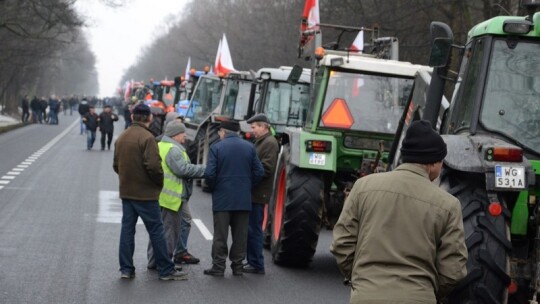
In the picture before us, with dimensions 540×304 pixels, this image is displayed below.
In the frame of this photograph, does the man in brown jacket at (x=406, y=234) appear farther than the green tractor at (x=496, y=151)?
No

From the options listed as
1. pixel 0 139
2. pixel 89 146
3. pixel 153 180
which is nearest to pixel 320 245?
pixel 153 180

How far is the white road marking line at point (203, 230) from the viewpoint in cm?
1501

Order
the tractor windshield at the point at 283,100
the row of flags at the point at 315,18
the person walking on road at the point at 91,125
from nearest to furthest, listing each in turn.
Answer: the row of flags at the point at 315,18
the tractor windshield at the point at 283,100
the person walking on road at the point at 91,125

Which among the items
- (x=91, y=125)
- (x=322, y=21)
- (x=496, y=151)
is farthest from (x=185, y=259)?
(x=322, y=21)

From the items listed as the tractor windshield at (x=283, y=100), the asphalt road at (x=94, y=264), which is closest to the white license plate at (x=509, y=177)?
the asphalt road at (x=94, y=264)

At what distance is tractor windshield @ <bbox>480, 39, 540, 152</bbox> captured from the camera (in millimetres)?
7996

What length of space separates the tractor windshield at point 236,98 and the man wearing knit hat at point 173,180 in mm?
11958

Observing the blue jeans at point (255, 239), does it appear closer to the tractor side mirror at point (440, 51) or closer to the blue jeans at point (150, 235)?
the blue jeans at point (150, 235)

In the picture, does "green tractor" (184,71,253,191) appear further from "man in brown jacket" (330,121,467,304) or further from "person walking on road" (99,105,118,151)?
"man in brown jacket" (330,121,467,304)

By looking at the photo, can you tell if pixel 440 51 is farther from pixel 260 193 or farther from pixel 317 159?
pixel 260 193

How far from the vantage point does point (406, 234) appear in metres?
5.23

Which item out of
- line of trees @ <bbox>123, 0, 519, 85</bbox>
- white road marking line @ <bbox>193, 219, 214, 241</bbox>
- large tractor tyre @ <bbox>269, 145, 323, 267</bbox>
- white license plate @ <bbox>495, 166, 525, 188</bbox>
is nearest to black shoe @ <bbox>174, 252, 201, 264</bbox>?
large tractor tyre @ <bbox>269, 145, 323, 267</bbox>

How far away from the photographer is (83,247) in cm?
1335

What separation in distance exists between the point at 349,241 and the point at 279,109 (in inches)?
620
